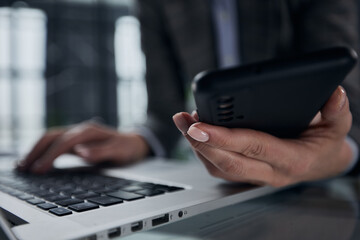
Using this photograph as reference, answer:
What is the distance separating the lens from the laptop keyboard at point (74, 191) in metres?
0.33

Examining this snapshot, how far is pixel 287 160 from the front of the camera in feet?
1.25

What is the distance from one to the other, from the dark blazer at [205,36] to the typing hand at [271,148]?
95 millimetres

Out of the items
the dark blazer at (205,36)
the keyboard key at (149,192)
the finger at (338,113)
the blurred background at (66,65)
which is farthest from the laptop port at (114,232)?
the blurred background at (66,65)

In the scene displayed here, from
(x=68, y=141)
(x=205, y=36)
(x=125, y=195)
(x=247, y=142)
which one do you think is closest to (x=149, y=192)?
(x=125, y=195)

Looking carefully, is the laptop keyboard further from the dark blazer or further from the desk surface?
the dark blazer

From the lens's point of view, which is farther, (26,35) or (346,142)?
(26,35)

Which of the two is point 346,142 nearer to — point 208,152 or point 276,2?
point 208,152

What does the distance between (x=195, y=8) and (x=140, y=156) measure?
1.50 feet

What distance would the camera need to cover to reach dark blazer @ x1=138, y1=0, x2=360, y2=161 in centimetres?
64

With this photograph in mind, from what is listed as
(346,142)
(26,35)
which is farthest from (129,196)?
(26,35)

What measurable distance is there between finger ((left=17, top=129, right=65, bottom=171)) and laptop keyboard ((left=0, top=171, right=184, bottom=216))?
0.09 m

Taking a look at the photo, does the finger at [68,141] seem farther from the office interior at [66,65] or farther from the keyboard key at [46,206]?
the office interior at [66,65]

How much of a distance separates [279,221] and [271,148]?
9cm

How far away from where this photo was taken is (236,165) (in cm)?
36
